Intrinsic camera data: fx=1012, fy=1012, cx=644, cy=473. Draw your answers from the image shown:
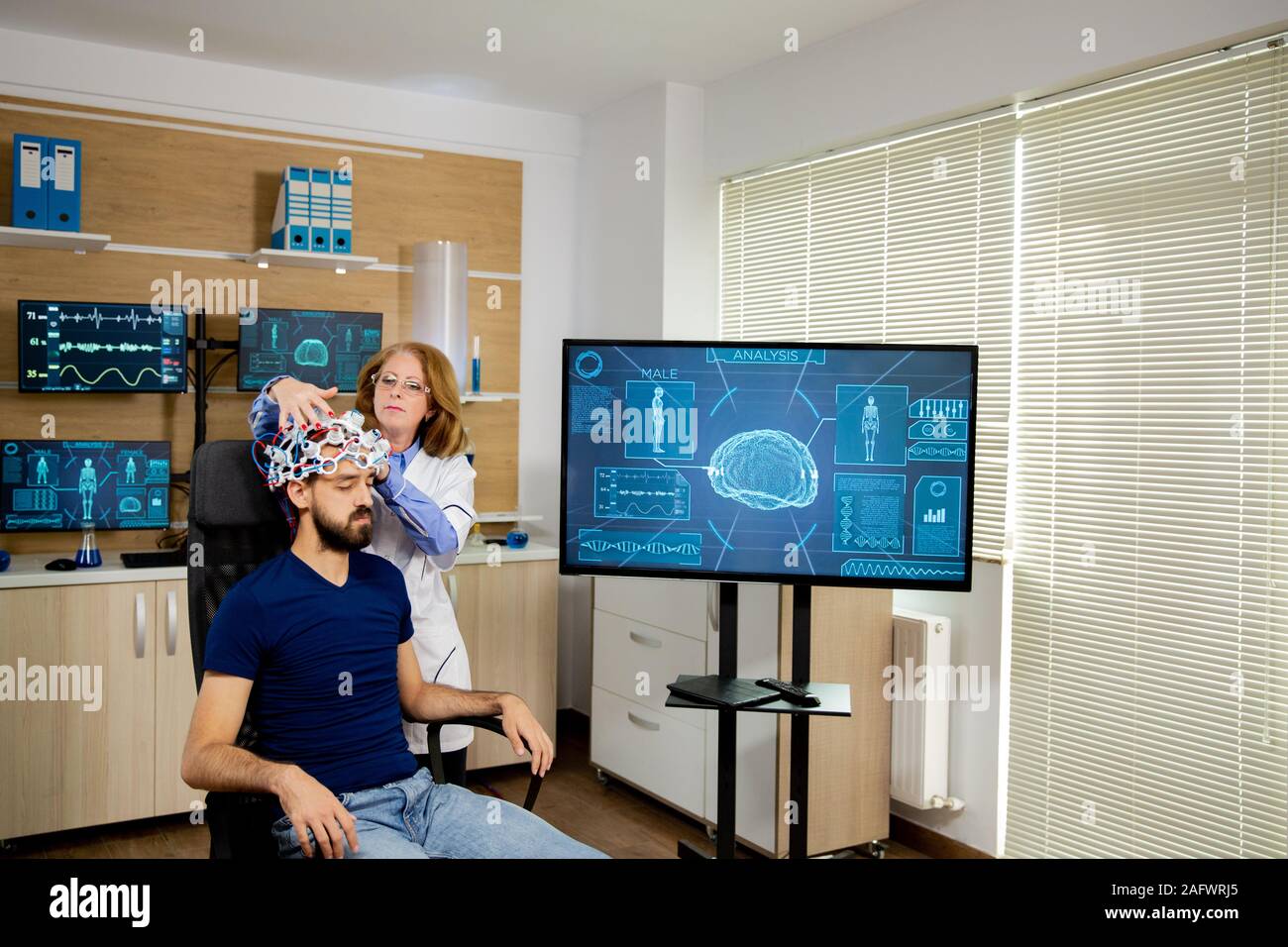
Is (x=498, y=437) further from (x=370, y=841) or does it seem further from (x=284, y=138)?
(x=370, y=841)

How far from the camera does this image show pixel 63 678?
3359 millimetres

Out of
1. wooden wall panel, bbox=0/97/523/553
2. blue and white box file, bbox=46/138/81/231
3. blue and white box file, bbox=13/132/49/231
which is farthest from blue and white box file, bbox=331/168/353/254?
blue and white box file, bbox=13/132/49/231

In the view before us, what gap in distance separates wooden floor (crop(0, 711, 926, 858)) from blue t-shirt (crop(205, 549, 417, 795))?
1598 millimetres

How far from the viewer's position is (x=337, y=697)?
6.23ft

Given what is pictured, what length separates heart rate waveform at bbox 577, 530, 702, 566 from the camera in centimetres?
269

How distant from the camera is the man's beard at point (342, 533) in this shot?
196 cm

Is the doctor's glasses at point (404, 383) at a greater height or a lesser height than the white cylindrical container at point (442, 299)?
lesser

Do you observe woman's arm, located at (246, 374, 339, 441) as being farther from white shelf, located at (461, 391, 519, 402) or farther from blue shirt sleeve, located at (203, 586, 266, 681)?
white shelf, located at (461, 391, 519, 402)

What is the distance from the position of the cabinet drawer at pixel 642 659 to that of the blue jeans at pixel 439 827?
67.9 inches

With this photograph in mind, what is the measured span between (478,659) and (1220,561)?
2663 mm

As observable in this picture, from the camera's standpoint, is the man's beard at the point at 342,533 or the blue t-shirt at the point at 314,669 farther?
the man's beard at the point at 342,533

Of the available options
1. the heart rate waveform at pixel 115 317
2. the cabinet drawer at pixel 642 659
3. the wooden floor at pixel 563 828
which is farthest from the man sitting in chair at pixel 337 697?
the heart rate waveform at pixel 115 317

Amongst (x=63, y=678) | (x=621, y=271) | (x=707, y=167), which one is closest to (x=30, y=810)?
(x=63, y=678)

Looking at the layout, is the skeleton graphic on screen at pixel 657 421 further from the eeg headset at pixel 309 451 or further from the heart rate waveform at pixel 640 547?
the eeg headset at pixel 309 451
